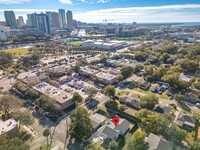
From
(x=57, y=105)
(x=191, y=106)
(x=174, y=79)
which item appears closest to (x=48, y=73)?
(x=57, y=105)

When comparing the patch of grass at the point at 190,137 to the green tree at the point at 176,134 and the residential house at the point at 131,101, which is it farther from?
the residential house at the point at 131,101

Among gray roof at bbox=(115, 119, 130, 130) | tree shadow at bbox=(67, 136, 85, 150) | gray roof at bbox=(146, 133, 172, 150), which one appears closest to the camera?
gray roof at bbox=(146, 133, 172, 150)

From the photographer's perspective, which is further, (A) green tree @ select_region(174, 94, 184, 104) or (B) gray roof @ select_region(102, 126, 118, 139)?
(A) green tree @ select_region(174, 94, 184, 104)

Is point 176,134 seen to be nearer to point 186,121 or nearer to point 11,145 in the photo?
point 186,121

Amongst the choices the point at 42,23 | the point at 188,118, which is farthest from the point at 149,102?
the point at 42,23

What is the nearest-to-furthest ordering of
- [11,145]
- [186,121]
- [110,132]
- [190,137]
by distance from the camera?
[11,145] < [110,132] < [190,137] < [186,121]

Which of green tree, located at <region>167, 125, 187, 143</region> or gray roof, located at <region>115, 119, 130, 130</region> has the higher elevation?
green tree, located at <region>167, 125, 187, 143</region>

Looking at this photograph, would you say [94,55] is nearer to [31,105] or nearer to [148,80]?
[148,80]

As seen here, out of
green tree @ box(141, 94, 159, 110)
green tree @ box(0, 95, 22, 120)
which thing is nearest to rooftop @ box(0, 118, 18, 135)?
green tree @ box(0, 95, 22, 120)

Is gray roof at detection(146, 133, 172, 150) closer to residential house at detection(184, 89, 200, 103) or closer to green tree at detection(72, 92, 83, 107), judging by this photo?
green tree at detection(72, 92, 83, 107)
